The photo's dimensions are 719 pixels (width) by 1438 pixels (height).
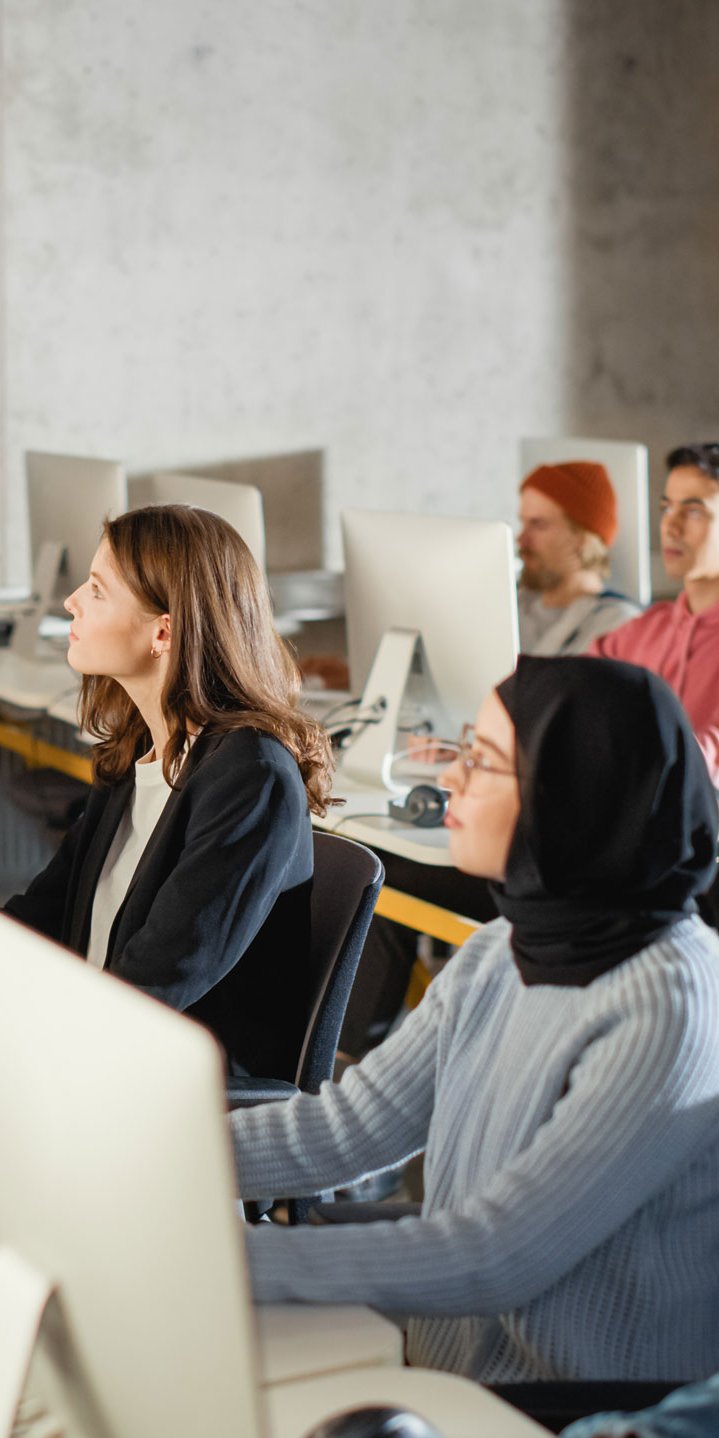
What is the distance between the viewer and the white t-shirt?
2016 millimetres

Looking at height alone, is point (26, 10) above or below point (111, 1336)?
above

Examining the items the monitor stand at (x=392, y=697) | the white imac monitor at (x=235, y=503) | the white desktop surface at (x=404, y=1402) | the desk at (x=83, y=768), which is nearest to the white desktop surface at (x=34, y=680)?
the desk at (x=83, y=768)

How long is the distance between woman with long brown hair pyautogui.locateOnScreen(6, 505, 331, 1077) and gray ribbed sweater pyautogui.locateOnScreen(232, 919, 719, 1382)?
520 millimetres

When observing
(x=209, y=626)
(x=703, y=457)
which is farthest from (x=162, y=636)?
(x=703, y=457)

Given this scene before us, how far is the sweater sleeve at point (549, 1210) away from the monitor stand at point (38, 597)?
9.22ft

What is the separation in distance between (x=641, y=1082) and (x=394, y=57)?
168 inches

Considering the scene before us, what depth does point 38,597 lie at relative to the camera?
3.83 metres

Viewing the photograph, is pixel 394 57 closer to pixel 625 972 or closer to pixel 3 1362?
pixel 625 972

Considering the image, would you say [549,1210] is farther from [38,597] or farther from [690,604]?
[38,597]

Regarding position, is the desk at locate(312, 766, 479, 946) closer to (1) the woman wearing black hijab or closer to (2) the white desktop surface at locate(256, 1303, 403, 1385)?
(1) the woman wearing black hijab

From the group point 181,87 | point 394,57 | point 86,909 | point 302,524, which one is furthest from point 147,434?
point 86,909

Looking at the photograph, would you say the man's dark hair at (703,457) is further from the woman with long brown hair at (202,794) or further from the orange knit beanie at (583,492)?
the woman with long brown hair at (202,794)

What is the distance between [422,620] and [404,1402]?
6.00ft

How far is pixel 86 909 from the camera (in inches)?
80.6
